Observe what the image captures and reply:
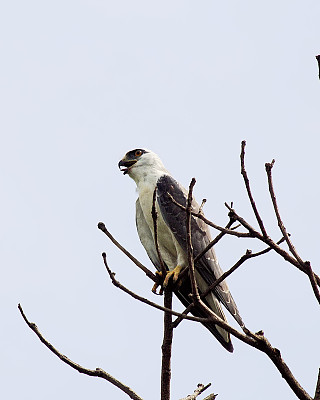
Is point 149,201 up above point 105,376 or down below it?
above

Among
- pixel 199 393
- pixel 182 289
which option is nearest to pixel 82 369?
pixel 199 393

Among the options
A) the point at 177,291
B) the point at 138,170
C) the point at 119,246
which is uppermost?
the point at 138,170

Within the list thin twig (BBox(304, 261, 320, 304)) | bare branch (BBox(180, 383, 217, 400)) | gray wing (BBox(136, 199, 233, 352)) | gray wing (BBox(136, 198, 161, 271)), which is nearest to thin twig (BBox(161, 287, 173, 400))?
bare branch (BBox(180, 383, 217, 400))

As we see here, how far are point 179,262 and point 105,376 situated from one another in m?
2.68

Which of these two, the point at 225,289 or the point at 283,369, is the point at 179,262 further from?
the point at 283,369

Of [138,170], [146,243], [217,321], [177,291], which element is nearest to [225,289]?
[177,291]

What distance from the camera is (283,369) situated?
7.61 ft

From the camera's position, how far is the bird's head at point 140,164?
21.8 ft

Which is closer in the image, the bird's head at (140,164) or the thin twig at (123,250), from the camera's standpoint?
the thin twig at (123,250)

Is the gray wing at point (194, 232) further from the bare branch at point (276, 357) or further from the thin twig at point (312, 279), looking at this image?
the thin twig at point (312, 279)

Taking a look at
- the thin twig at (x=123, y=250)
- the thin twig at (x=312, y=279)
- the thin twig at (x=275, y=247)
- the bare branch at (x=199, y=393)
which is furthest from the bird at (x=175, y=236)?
the thin twig at (x=312, y=279)

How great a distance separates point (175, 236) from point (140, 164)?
1.07 m

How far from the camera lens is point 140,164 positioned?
6.75 meters

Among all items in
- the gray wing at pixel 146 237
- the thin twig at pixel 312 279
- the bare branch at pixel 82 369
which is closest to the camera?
the thin twig at pixel 312 279
